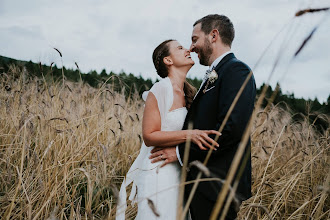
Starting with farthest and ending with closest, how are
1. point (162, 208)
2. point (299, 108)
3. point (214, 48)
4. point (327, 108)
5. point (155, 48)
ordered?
point (299, 108)
point (327, 108)
point (155, 48)
point (214, 48)
point (162, 208)

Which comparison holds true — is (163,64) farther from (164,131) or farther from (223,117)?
(223,117)

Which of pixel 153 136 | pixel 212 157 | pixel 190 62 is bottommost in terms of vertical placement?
pixel 212 157

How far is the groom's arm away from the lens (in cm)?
211

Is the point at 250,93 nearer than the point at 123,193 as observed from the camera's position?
Yes

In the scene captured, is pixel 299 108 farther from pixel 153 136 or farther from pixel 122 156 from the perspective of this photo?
pixel 153 136

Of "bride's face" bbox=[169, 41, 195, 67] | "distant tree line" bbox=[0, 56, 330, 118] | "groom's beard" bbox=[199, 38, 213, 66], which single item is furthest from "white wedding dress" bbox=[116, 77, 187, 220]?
"distant tree line" bbox=[0, 56, 330, 118]

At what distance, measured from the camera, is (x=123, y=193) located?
2.80m

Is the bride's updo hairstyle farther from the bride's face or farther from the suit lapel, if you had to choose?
the suit lapel

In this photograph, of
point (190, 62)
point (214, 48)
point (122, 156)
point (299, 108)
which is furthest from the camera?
point (299, 108)

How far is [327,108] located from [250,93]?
8150 mm

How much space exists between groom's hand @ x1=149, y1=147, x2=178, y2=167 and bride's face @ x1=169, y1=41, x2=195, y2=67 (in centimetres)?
93

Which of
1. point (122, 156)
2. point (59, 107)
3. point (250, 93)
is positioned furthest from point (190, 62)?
point (59, 107)

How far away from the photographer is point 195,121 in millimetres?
2348

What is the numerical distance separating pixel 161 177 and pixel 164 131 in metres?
0.39
